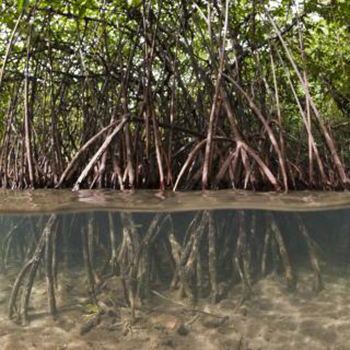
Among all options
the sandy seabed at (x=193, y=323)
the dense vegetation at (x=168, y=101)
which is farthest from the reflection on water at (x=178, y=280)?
the dense vegetation at (x=168, y=101)

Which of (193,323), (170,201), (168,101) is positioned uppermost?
(168,101)

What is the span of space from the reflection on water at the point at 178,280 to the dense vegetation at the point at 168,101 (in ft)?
1.69

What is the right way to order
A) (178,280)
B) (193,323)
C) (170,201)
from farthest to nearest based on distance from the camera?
(170,201)
(178,280)
(193,323)

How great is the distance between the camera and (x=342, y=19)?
4.34 meters

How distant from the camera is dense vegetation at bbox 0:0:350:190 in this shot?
10.6ft

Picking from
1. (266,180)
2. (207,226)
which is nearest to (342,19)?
(266,180)

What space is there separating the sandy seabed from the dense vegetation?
142 centimetres

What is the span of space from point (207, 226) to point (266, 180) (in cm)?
87

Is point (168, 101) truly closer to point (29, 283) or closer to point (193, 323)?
point (29, 283)

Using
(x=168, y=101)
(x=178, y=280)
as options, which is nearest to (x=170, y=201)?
(x=178, y=280)

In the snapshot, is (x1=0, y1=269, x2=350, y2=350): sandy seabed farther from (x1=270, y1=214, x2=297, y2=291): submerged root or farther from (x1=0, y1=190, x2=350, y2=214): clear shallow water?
(x1=0, y1=190, x2=350, y2=214): clear shallow water

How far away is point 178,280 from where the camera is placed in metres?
1.80

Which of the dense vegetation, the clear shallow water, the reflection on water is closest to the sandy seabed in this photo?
the reflection on water

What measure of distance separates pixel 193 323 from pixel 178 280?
13.7 inches
